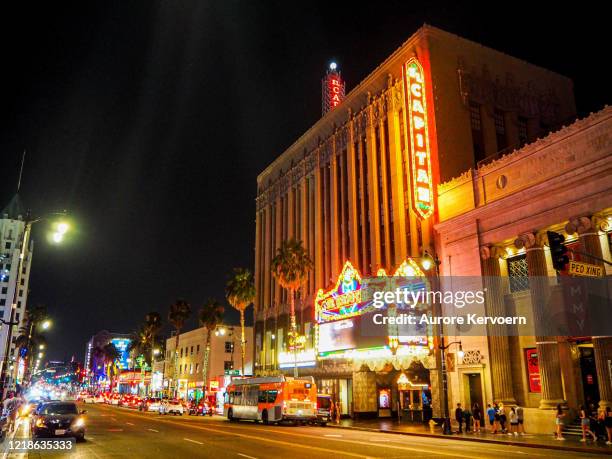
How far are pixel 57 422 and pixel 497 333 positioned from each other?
2462cm

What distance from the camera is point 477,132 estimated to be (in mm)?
42719

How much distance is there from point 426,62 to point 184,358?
7007 centimetres

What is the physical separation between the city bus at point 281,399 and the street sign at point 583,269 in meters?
20.4

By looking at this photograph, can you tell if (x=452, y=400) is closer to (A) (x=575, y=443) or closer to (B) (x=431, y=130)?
(A) (x=575, y=443)

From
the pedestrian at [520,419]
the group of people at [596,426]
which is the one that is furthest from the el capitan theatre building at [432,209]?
the group of people at [596,426]

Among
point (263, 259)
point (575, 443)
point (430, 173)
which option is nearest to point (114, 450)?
point (575, 443)

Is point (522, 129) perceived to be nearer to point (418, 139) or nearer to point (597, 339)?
point (418, 139)

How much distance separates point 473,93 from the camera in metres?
42.7

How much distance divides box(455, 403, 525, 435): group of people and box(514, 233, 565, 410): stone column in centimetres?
162

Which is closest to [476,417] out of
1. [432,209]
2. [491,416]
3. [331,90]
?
[491,416]

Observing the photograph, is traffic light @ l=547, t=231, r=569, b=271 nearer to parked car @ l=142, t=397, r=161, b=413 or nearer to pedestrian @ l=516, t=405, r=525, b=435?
pedestrian @ l=516, t=405, r=525, b=435

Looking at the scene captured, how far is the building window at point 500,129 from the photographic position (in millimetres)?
43656

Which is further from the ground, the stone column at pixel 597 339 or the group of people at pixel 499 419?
the stone column at pixel 597 339

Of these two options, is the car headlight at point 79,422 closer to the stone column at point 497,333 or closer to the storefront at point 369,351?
the storefront at point 369,351
